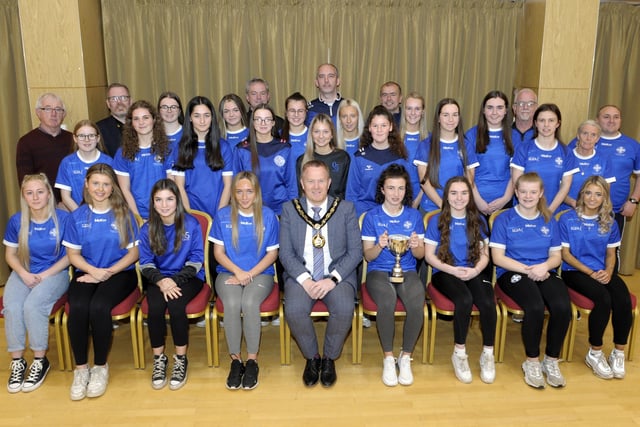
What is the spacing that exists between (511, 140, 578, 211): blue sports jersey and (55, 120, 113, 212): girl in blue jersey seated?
3.13m

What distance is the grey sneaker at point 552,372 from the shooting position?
3438 millimetres

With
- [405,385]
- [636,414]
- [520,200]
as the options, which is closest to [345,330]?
[405,385]

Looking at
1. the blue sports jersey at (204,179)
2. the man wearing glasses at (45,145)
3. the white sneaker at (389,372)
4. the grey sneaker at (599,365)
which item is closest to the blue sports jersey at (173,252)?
the blue sports jersey at (204,179)

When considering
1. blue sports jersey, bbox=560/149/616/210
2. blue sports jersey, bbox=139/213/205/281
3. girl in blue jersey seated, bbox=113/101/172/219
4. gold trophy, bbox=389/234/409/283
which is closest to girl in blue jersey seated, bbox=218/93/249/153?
girl in blue jersey seated, bbox=113/101/172/219

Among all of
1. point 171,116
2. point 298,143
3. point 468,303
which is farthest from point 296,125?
point 468,303

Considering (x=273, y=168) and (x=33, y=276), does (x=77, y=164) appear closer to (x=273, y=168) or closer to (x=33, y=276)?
(x=33, y=276)

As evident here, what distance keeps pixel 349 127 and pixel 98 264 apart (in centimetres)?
212

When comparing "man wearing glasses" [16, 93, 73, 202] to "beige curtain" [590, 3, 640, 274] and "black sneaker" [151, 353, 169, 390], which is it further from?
"beige curtain" [590, 3, 640, 274]

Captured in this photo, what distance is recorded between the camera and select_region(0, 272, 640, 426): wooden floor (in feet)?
10.2

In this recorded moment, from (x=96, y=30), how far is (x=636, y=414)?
5.24 m

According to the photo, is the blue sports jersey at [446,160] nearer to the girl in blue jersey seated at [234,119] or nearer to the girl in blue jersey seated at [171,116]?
the girl in blue jersey seated at [234,119]

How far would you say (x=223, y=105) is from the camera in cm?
433

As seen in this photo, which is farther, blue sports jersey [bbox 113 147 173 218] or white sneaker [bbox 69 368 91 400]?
blue sports jersey [bbox 113 147 173 218]

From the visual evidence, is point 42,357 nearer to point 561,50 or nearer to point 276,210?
point 276,210
